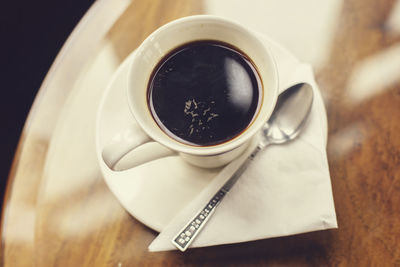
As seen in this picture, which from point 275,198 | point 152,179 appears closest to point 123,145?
point 152,179

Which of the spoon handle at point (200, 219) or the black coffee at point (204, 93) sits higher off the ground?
the black coffee at point (204, 93)

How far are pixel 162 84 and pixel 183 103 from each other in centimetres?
5

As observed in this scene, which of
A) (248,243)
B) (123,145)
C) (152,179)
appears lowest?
(248,243)

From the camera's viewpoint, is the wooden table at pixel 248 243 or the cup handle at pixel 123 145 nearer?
the cup handle at pixel 123 145

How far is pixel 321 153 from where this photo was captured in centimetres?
54

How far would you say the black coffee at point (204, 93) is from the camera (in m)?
0.53

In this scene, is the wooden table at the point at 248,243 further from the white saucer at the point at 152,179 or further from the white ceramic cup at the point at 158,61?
the white ceramic cup at the point at 158,61

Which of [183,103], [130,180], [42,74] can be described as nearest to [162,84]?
[183,103]

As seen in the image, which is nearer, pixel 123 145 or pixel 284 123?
pixel 123 145

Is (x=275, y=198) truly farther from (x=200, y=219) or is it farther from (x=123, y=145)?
(x=123, y=145)

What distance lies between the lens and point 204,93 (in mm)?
549

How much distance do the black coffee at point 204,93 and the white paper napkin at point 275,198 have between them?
64 millimetres

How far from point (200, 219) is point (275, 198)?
120 mm

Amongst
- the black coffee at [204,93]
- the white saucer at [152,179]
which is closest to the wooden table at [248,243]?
the white saucer at [152,179]
